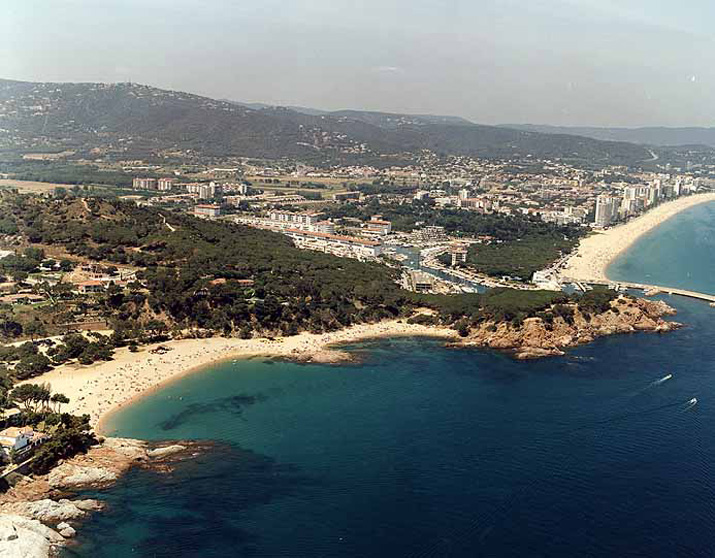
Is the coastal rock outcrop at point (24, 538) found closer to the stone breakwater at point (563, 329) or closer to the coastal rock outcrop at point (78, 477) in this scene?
the coastal rock outcrop at point (78, 477)

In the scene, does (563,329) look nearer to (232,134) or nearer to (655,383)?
(655,383)

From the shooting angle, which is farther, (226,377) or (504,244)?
(504,244)

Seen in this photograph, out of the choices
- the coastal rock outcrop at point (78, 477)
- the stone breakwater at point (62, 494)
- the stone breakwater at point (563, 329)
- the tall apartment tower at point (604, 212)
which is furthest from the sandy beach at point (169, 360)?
the tall apartment tower at point (604, 212)

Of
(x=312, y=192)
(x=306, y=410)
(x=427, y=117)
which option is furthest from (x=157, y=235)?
(x=427, y=117)

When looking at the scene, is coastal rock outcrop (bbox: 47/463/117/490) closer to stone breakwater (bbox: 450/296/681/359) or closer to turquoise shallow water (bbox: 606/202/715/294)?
stone breakwater (bbox: 450/296/681/359)

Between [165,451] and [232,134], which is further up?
[232,134]

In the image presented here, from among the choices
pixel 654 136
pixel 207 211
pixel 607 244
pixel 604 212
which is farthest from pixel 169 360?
pixel 654 136

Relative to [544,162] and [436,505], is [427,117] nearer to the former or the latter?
[544,162]
